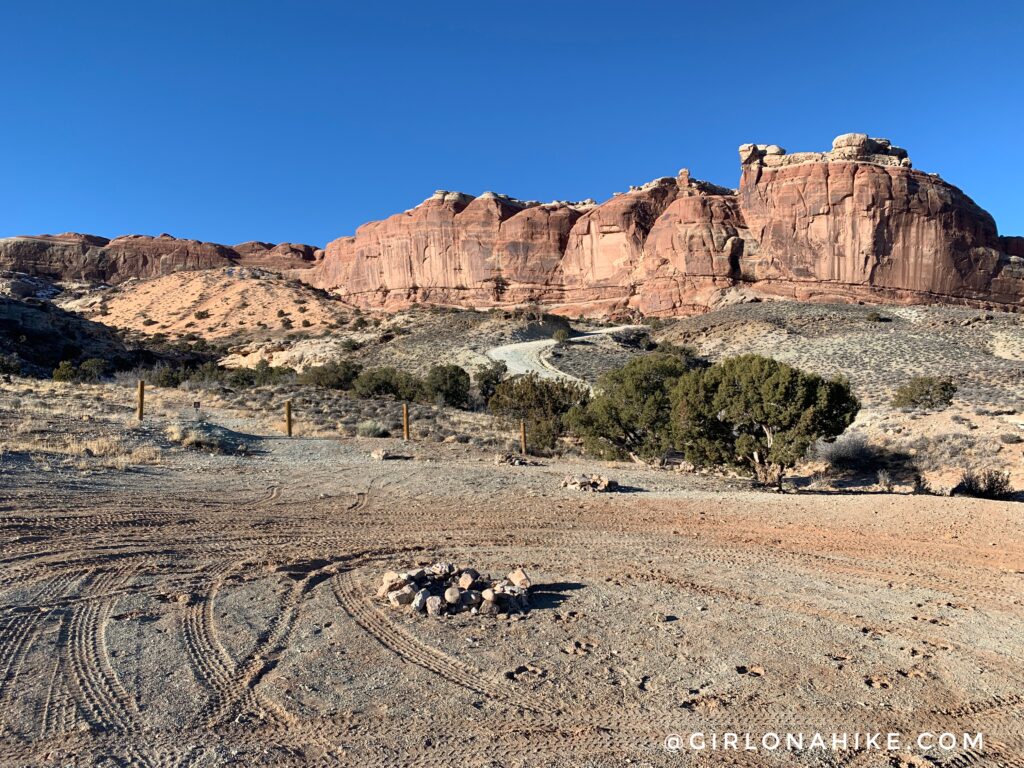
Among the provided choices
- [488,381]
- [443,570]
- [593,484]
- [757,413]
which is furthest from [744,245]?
[443,570]

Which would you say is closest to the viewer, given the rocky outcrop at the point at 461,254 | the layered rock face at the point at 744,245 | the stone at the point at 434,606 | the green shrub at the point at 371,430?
the stone at the point at 434,606

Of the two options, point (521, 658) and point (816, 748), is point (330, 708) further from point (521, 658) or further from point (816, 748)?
point (816, 748)

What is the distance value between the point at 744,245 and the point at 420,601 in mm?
72030

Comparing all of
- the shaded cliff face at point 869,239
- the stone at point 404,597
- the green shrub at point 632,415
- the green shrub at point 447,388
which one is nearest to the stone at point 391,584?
the stone at point 404,597

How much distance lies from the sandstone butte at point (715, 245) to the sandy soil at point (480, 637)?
63.2 meters

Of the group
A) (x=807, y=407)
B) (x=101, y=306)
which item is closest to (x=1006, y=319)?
(x=807, y=407)

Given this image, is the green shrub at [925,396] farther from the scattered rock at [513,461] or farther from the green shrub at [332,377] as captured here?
the green shrub at [332,377]

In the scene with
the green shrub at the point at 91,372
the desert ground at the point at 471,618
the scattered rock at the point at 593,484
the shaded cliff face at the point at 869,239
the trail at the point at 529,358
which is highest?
the shaded cliff face at the point at 869,239

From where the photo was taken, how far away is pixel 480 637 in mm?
4586

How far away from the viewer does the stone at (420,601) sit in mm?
4957

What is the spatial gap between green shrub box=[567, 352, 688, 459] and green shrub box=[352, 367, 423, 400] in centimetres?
1535

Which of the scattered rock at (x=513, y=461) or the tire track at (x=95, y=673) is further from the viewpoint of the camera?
the scattered rock at (x=513, y=461)

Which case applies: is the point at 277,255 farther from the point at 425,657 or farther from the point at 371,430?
the point at 425,657

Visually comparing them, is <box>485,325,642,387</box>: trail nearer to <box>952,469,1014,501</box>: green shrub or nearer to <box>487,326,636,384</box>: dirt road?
<box>487,326,636,384</box>: dirt road
